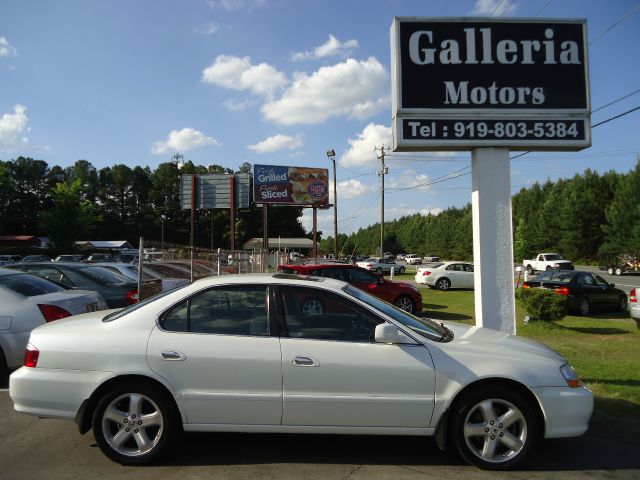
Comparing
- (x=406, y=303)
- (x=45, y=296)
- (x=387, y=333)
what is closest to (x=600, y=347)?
(x=406, y=303)

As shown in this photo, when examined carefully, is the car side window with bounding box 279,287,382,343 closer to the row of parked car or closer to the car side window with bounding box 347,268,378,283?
the row of parked car

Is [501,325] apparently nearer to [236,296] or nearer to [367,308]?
[367,308]

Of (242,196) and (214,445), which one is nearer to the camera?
(214,445)

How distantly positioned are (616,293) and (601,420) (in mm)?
11321

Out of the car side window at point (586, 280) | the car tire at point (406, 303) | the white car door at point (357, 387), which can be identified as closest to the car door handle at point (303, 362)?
the white car door at point (357, 387)

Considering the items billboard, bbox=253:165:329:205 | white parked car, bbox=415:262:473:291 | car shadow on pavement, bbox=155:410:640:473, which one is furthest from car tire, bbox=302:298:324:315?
billboard, bbox=253:165:329:205

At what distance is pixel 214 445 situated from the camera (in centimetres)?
437

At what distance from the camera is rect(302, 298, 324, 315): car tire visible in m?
4.13

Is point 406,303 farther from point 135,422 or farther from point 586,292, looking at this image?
point 135,422

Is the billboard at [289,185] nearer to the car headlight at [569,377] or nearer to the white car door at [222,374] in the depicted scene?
the white car door at [222,374]

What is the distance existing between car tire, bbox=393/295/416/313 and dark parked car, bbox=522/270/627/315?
11.8 ft

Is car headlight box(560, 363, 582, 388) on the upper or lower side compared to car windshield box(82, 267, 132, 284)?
lower

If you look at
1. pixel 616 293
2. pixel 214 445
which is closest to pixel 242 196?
pixel 616 293

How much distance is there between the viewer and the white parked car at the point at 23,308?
603cm
